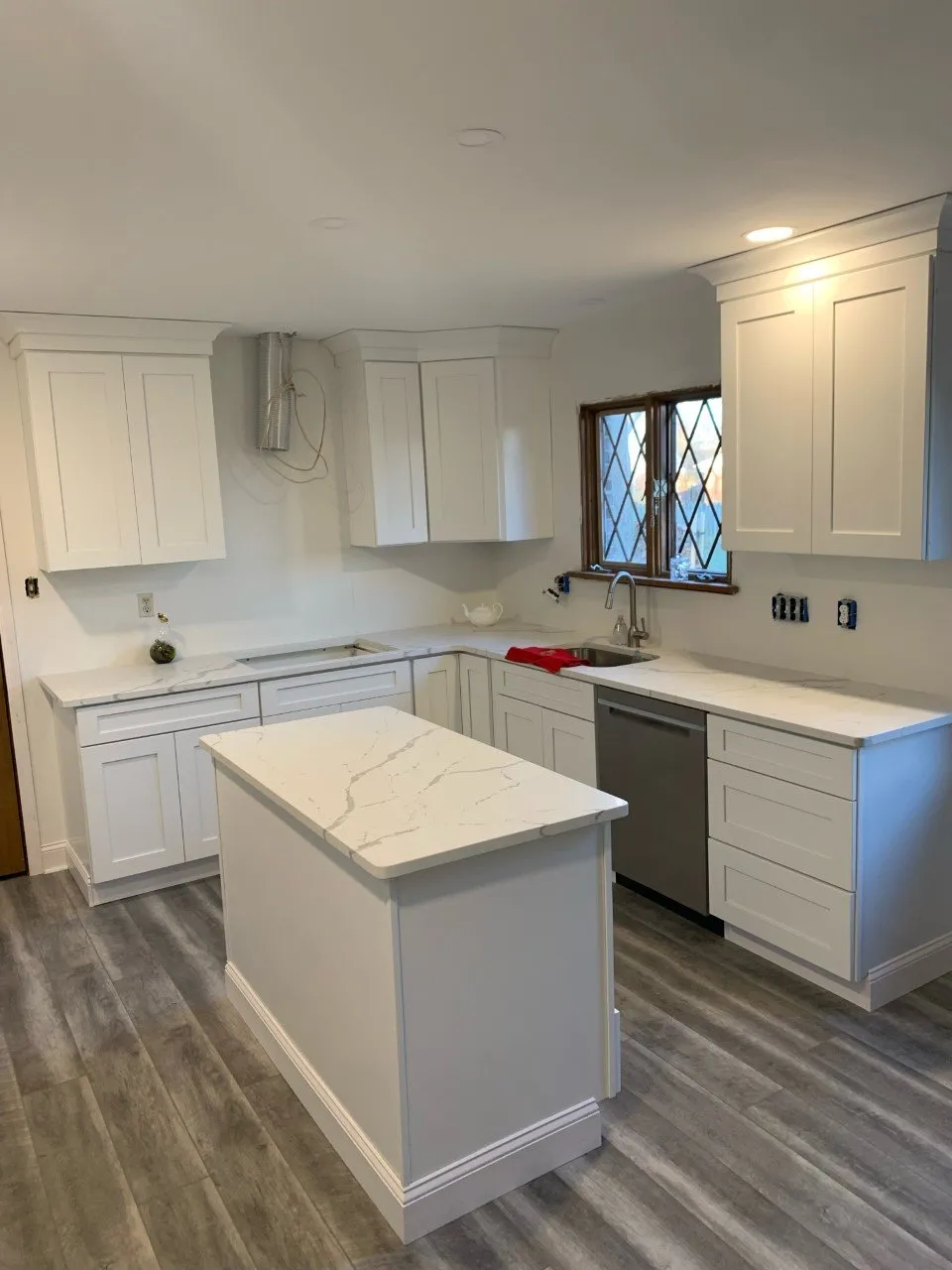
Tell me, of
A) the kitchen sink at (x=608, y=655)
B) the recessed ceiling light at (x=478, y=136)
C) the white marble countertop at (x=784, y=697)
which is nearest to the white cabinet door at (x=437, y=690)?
the kitchen sink at (x=608, y=655)

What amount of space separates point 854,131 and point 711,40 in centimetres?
62

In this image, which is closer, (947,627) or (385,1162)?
(385,1162)

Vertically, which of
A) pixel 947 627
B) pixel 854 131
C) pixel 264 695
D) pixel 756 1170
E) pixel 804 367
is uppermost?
pixel 854 131

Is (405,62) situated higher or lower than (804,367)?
higher

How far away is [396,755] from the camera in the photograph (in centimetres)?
268

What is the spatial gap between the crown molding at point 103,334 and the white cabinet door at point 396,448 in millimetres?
783

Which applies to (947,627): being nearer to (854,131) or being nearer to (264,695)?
(854,131)

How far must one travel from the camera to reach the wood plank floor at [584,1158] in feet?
6.64

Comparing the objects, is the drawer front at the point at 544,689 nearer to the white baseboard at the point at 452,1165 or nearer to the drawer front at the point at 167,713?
the drawer front at the point at 167,713

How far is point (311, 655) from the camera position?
15.8 ft

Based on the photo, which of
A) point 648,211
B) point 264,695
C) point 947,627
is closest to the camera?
point 648,211

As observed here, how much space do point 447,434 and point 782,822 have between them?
2.51m

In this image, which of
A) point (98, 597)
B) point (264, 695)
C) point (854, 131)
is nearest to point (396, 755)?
point (264, 695)

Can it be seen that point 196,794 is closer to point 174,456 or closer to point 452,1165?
point 174,456
